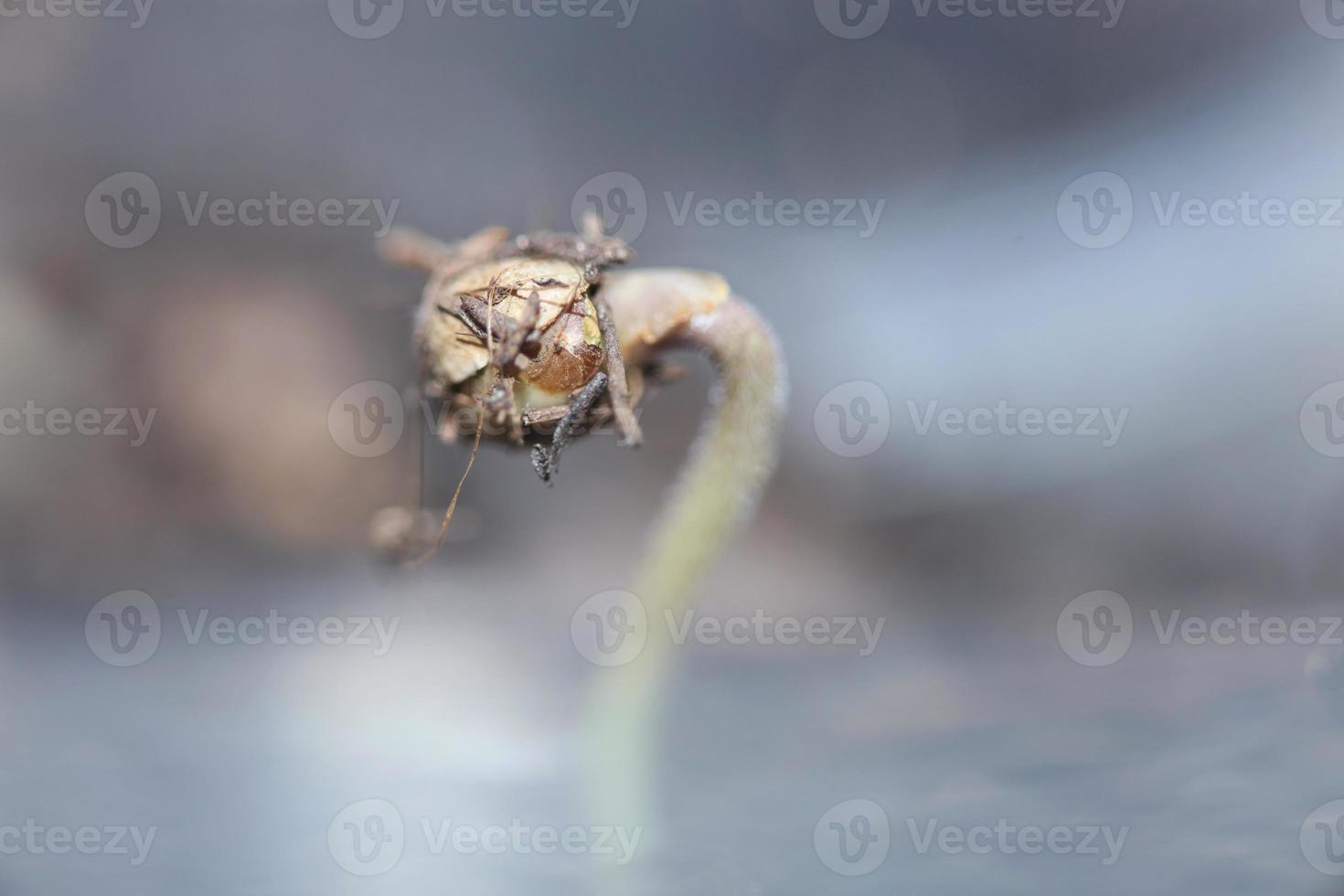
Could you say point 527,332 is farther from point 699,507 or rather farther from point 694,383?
point 694,383

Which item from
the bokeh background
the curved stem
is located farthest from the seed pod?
the bokeh background

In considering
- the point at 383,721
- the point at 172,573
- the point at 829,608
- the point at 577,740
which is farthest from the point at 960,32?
the point at 172,573

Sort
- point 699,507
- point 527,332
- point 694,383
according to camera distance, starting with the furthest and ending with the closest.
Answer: point 694,383
point 699,507
point 527,332

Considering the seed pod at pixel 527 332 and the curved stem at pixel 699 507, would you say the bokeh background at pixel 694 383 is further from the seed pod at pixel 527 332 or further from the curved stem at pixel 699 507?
the seed pod at pixel 527 332

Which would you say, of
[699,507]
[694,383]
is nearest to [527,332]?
[699,507]

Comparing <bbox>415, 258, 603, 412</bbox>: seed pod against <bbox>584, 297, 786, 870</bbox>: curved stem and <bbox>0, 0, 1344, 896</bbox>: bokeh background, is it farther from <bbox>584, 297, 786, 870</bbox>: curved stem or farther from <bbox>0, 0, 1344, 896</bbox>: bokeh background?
<bbox>0, 0, 1344, 896</bbox>: bokeh background

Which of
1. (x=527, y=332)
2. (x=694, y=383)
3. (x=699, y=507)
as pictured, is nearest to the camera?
(x=527, y=332)

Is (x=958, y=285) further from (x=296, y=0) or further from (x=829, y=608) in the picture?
(x=296, y=0)
